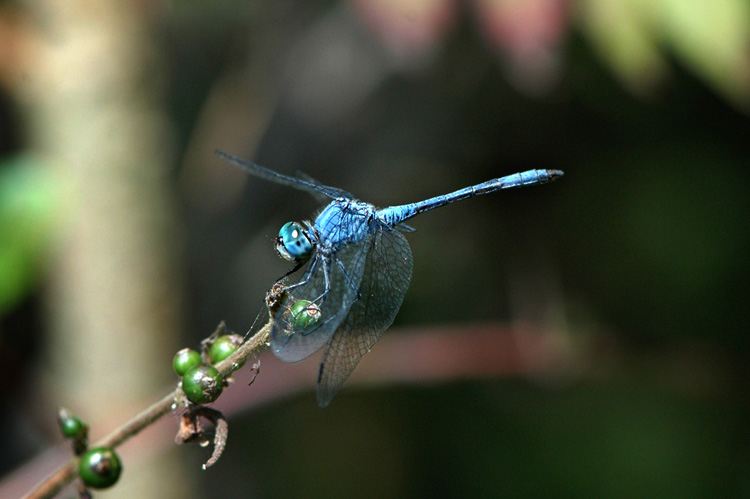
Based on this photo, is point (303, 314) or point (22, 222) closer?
point (303, 314)

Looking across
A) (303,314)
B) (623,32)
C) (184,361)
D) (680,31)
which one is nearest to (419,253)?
(623,32)

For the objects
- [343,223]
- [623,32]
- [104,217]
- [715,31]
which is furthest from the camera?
[104,217]

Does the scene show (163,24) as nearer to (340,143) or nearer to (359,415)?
(340,143)

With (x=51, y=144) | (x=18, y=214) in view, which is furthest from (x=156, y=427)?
(x=51, y=144)

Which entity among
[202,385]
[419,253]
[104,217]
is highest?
[104,217]

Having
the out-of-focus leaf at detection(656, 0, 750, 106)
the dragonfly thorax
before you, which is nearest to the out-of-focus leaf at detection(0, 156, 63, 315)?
the dragonfly thorax

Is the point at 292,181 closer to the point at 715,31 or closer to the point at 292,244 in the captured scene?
the point at 292,244

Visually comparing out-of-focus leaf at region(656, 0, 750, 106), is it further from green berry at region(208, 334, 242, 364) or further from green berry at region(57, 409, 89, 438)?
green berry at region(57, 409, 89, 438)
